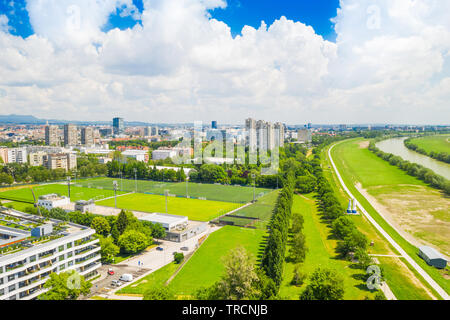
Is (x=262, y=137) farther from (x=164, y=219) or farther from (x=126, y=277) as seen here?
(x=126, y=277)

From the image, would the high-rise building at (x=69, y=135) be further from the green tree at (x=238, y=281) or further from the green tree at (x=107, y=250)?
the green tree at (x=238, y=281)

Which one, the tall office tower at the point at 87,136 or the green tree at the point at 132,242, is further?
the tall office tower at the point at 87,136

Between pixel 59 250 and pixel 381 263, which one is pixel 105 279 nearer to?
pixel 59 250

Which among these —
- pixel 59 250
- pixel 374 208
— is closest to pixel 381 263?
pixel 374 208

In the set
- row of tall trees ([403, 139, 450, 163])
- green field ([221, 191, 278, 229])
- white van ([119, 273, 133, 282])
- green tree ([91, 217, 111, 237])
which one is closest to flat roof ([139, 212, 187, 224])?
green tree ([91, 217, 111, 237])

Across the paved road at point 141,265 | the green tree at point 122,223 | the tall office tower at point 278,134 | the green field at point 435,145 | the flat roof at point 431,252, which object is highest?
the tall office tower at point 278,134

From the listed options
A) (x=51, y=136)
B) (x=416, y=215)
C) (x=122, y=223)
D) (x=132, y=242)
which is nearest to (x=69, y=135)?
(x=51, y=136)

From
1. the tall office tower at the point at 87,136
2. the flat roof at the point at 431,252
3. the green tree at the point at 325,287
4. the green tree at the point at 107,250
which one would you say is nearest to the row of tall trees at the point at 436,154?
the flat roof at the point at 431,252
